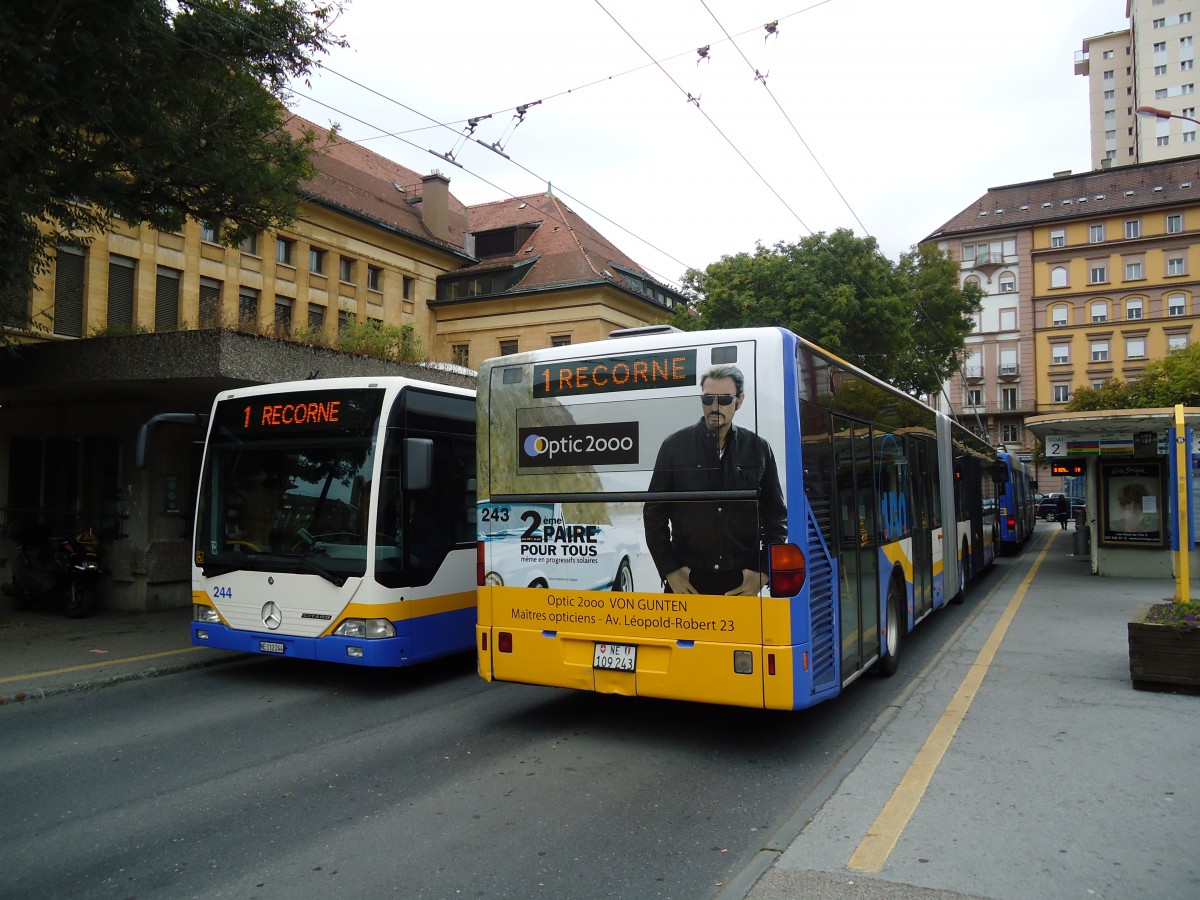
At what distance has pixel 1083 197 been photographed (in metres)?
73.5

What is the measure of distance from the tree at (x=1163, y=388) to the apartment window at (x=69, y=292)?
35.6 m

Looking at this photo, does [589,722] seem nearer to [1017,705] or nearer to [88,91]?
[1017,705]

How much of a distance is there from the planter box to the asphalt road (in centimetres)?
208

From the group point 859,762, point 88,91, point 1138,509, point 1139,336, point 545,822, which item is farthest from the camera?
point 1139,336

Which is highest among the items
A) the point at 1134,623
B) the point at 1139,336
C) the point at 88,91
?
the point at 1139,336

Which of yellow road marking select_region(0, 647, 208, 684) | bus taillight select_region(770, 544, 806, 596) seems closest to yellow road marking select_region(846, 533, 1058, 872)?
bus taillight select_region(770, 544, 806, 596)

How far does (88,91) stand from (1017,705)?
10.6m

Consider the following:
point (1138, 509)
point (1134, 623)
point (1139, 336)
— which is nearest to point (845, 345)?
point (1138, 509)

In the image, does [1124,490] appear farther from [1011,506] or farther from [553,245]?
[553,245]

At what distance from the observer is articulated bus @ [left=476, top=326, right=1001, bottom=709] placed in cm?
607

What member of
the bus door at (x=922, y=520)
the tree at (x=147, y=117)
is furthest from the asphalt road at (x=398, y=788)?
the tree at (x=147, y=117)

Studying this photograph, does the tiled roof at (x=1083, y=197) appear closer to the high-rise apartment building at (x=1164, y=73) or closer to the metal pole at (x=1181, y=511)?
the high-rise apartment building at (x=1164, y=73)

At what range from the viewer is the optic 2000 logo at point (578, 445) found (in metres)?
6.61

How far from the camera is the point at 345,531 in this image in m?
8.37
